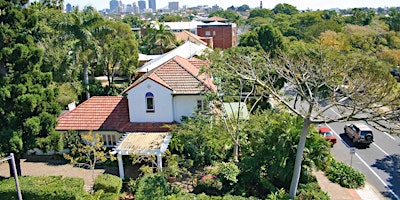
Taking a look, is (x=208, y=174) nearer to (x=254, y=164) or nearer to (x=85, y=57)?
(x=254, y=164)

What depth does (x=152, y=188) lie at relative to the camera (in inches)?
758

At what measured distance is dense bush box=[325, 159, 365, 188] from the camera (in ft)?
72.7

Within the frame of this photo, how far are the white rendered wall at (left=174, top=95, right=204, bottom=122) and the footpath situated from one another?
9.99 metres

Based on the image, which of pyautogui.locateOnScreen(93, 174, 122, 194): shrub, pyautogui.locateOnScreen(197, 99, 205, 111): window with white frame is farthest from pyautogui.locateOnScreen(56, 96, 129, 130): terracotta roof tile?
pyautogui.locateOnScreen(93, 174, 122, 194): shrub

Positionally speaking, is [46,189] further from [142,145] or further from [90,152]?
[142,145]

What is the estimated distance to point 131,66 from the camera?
43844mm

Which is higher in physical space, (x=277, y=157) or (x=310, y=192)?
(x=277, y=157)

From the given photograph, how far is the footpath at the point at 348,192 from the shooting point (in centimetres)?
2073

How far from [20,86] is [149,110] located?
867cm

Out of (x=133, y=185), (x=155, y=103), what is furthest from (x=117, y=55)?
(x=133, y=185)

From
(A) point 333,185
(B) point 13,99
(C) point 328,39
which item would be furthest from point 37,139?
(C) point 328,39

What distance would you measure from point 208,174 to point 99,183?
6252 millimetres

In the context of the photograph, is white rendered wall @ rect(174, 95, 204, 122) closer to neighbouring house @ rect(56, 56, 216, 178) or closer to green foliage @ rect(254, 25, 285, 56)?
neighbouring house @ rect(56, 56, 216, 178)

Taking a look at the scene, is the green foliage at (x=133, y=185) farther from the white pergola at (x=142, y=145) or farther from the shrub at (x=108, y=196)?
the shrub at (x=108, y=196)
